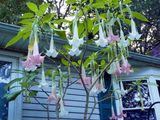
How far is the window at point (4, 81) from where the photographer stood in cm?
371

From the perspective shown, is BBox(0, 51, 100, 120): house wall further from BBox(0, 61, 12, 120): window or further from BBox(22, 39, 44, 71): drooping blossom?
BBox(22, 39, 44, 71): drooping blossom

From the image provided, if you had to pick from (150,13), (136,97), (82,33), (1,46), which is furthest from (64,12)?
(82,33)

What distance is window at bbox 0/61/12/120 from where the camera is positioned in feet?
12.2

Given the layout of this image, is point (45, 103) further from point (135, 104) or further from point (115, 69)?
point (135, 104)

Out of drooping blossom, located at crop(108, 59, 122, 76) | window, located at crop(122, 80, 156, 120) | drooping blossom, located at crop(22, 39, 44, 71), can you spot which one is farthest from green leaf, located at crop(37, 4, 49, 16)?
window, located at crop(122, 80, 156, 120)

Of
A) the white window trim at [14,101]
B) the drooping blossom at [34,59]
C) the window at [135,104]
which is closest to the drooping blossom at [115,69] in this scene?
the drooping blossom at [34,59]

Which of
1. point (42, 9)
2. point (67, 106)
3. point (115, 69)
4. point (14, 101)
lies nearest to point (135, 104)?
point (67, 106)

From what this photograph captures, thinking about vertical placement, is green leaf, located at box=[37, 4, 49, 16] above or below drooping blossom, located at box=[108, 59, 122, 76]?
above

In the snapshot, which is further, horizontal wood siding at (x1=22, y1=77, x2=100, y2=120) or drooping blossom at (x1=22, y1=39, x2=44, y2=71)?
horizontal wood siding at (x1=22, y1=77, x2=100, y2=120)

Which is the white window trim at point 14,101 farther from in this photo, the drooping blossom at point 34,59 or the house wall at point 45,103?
the drooping blossom at point 34,59

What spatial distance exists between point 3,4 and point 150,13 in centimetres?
657

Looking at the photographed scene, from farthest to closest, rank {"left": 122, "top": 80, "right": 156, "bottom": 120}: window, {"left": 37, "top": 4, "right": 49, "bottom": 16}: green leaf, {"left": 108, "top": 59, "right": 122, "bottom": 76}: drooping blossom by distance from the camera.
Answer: {"left": 122, "top": 80, "right": 156, "bottom": 120}: window → {"left": 108, "top": 59, "right": 122, "bottom": 76}: drooping blossom → {"left": 37, "top": 4, "right": 49, "bottom": 16}: green leaf

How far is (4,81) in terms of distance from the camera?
3900mm

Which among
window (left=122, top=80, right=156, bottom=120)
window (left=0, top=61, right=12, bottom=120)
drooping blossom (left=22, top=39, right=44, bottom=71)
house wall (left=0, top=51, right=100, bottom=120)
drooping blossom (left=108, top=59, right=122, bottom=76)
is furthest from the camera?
window (left=122, top=80, right=156, bottom=120)
